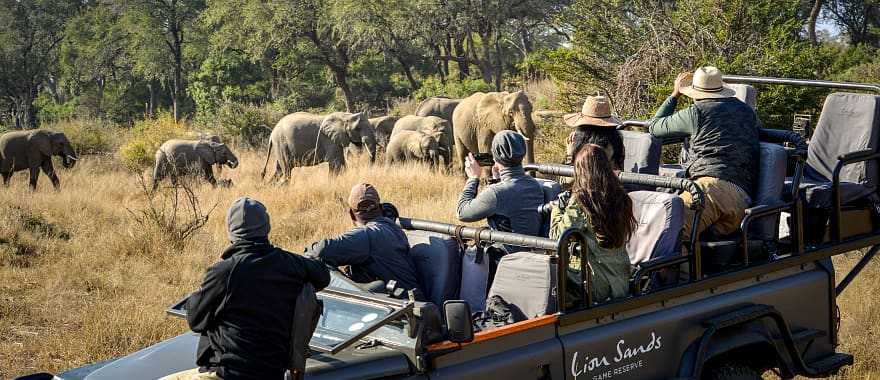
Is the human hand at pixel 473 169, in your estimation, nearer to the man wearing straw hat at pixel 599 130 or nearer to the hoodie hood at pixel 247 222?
the man wearing straw hat at pixel 599 130

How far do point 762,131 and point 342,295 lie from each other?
3366 mm

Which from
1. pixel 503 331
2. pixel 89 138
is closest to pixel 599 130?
pixel 503 331

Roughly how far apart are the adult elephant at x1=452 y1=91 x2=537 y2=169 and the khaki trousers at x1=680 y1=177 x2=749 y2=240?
11645mm

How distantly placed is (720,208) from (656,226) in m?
0.58

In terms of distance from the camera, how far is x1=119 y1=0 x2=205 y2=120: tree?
39.2 meters

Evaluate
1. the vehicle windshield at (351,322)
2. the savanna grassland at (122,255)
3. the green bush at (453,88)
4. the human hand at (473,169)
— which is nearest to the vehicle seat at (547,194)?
the human hand at (473,169)

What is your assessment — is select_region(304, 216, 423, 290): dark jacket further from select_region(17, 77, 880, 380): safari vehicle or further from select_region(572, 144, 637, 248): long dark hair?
select_region(572, 144, 637, 248): long dark hair

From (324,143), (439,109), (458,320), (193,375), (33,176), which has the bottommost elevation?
(33,176)

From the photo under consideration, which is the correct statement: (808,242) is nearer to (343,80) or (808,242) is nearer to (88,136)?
(88,136)

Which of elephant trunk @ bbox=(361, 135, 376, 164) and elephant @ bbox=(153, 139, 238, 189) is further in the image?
elephant trunk @ bbox=(361, 135, 376, 164)

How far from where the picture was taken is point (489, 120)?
19625 millimetres

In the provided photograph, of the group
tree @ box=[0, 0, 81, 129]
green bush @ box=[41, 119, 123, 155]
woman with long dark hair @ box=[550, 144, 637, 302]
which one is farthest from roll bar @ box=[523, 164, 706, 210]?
tree @ box=[0, 0, 81, 129]

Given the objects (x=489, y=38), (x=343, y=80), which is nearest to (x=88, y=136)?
(x=343, y=80)

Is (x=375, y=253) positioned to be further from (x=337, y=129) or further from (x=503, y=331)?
(x=337, y=129)
